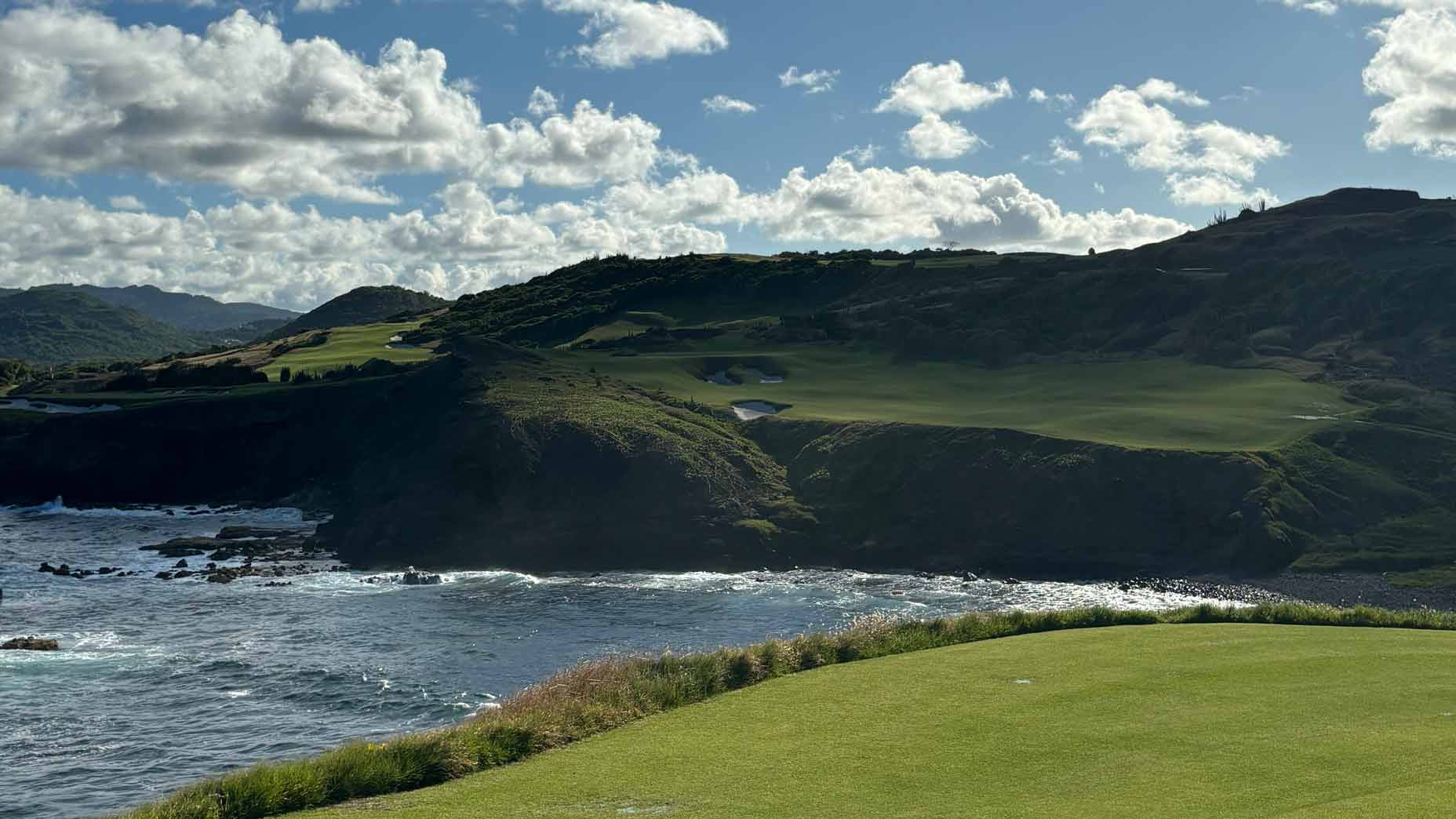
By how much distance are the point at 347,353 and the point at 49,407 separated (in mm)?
34185

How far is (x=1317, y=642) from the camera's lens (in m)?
24.5

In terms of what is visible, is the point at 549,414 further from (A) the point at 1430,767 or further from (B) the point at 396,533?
(A) the point at 1430,767

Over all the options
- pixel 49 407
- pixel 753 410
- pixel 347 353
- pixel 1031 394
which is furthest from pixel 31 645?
pixel 347 353

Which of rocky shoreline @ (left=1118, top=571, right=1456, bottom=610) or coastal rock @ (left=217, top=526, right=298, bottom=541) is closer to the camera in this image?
rocky shoreline @ (left=1118, top=571, right=1456, bottom=610)

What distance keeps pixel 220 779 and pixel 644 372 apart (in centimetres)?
8128

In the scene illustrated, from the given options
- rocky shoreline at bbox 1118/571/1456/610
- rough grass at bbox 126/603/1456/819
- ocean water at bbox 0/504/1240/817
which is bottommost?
ocean water at bbox 0/504/1240/817

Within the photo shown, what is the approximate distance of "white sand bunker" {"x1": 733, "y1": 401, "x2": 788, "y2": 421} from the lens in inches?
3339

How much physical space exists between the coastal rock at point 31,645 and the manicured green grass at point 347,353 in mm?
65996

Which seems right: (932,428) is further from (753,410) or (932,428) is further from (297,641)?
(297,641)

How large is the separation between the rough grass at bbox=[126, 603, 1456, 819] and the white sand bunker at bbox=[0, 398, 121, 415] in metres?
80.1

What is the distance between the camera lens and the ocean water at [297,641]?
3073 centimetres

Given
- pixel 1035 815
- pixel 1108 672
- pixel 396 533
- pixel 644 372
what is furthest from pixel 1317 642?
pixel 644 372

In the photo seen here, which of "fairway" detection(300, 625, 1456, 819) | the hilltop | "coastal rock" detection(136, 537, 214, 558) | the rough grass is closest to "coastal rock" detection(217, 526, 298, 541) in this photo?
"coastal rock" detection(136, 537, 214, 558)

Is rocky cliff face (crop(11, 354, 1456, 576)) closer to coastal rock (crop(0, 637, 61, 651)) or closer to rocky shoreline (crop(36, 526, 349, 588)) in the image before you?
rocky shoreline (crop(36, 526, 349, 588))
